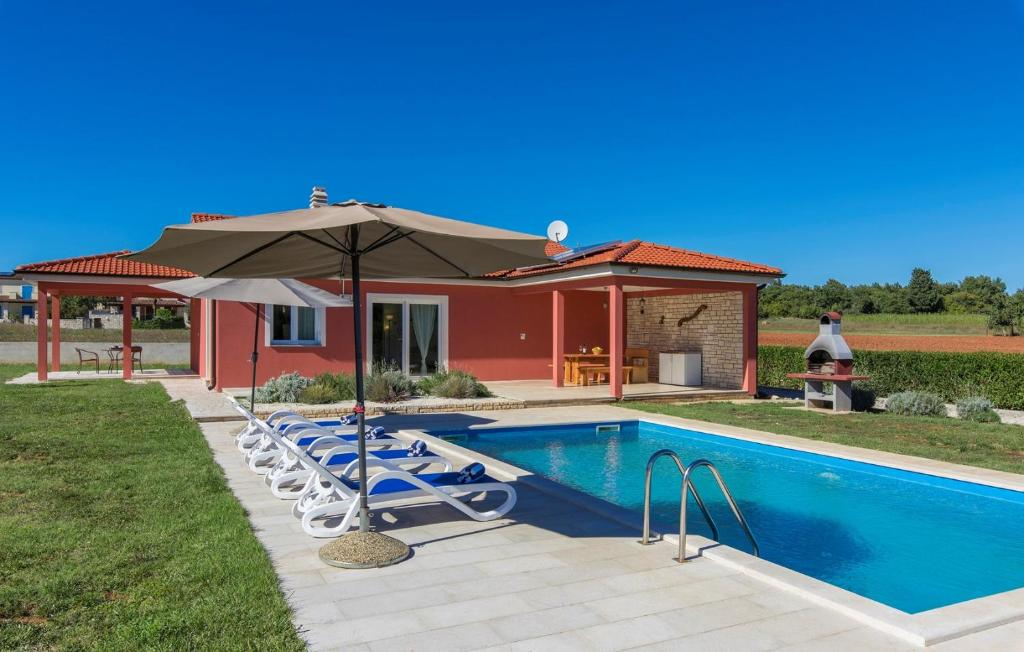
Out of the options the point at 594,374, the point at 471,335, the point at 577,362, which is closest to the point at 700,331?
the point at 594,374

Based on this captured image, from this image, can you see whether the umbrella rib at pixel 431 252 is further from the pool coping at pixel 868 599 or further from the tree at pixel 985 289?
the tree at pixel 985 289

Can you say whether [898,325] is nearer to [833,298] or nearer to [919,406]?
[833,298]

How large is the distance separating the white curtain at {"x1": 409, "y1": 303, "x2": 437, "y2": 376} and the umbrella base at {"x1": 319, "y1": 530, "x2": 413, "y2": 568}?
524 inches

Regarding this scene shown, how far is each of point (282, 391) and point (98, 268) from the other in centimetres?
878

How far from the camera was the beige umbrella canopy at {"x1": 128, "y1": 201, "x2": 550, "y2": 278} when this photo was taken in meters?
4.16

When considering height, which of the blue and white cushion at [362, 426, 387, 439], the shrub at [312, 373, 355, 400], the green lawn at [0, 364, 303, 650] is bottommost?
the green lawn at [0, 364, 303, 650]

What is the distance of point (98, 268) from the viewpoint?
18344 millimetres

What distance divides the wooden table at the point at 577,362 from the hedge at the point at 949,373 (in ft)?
20.1

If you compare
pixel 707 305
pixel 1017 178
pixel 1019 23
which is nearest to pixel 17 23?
pixel 707 305

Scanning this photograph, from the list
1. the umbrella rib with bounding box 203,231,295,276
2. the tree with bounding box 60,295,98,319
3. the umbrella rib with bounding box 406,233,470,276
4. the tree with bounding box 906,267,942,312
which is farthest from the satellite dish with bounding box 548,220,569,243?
the tree with bounding box 60,295,98,319

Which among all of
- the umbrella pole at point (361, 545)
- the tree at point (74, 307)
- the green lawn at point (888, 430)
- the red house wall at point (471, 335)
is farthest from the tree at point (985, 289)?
the tree at point (74, 307)

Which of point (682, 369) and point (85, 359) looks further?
point (85, 359)

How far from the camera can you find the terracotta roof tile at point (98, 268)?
57.9 ft

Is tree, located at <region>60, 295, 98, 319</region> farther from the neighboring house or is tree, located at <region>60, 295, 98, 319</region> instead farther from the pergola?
the pergola
